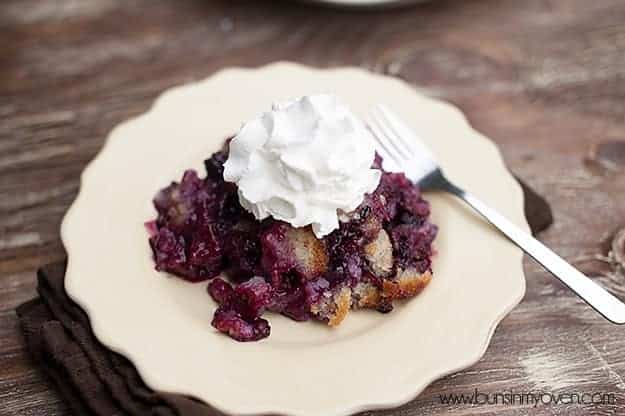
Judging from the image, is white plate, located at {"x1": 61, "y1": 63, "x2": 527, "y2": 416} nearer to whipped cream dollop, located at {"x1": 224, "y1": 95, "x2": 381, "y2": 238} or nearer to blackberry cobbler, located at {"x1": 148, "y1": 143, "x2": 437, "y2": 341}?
blackberry cobbler, located at {"x1": 148, "y1": 143, "x2": 437, "y2": 341}

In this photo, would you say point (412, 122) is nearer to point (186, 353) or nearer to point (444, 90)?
point (444, 90)

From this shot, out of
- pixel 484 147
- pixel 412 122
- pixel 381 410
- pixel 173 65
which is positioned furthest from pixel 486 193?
pixel 173 65

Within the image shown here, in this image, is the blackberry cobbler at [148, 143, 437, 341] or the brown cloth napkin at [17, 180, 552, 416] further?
the blackberry cobbler at [148, 143, 437, 341]

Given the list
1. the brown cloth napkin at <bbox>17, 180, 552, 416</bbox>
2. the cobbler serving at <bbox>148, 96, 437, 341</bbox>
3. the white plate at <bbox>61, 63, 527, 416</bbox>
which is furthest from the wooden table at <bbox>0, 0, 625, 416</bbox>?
the cobbler serving at <bbox>148, 96, 437, 341</bbox>

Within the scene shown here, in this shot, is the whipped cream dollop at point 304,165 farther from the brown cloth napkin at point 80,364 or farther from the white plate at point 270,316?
the brown cloth napkin at point 80,364

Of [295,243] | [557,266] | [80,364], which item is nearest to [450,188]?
[557,266]

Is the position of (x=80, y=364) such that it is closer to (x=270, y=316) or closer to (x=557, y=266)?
(x=270, y=316)
